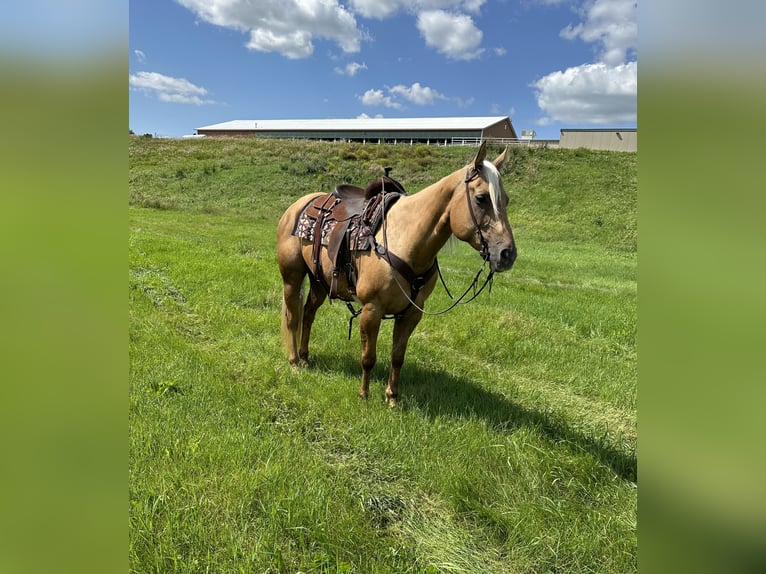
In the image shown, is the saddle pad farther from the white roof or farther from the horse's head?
the white roof

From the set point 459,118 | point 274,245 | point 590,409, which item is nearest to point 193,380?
point 590,409

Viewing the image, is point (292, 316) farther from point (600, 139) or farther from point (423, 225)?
point (600, 139)

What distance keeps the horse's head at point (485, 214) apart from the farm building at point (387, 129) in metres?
54.0

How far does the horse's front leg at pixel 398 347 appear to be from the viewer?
457cm

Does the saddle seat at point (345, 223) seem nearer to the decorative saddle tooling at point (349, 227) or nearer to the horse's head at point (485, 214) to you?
the decorative saddle tooling at point (349, 227)

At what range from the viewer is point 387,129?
62562mm

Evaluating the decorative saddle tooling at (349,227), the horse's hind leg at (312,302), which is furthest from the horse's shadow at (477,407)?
the decorative saddle tooling at (349,227)

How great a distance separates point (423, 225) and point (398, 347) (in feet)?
4.52

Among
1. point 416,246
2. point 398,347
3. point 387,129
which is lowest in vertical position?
point 398,347

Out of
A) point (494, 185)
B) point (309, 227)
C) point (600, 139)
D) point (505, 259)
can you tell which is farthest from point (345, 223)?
point (600, 139)

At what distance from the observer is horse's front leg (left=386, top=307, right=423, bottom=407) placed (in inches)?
180

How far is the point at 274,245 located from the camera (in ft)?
47.3
